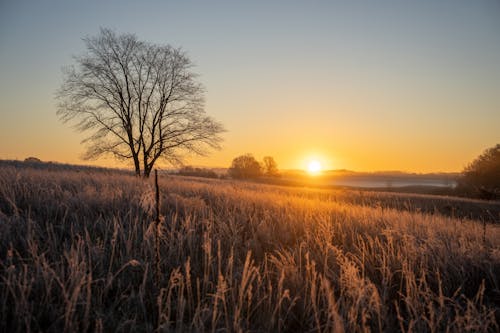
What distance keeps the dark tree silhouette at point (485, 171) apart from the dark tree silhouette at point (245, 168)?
43.5 meters

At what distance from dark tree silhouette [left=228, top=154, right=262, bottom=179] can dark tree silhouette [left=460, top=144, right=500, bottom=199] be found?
143 feet

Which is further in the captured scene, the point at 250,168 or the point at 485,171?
the point at 250,168

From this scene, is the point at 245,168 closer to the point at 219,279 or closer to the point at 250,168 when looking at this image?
the point at 250,168

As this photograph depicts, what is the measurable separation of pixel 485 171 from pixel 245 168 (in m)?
48.0

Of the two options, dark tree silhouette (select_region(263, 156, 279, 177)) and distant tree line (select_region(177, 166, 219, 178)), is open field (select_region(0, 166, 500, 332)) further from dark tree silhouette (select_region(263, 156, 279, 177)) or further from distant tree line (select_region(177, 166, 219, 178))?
dark tree silhouette (select_region(263, 156, 279, 177))

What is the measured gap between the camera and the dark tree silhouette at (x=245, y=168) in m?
74.8

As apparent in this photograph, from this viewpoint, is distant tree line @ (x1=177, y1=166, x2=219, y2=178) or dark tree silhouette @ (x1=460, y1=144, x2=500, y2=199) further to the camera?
distant tree line @ (x1=177, y1=166, x2=219, y2=178)

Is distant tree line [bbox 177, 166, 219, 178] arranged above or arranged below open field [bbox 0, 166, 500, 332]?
above

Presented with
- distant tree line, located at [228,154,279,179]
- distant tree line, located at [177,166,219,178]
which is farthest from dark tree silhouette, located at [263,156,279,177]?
distant tree line, located at [177,166,219,178]

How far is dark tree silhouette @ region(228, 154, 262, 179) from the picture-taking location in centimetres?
7484

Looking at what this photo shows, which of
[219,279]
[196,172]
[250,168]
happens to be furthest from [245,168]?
[219,279]

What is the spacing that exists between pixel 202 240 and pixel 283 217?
1810 millimetres

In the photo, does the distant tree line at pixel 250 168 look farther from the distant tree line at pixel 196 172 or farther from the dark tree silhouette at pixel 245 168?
the distant tree line at pixel 196 172

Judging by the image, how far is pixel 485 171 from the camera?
4147cm
